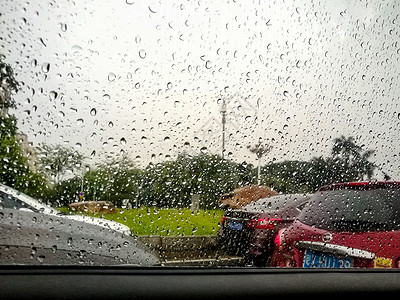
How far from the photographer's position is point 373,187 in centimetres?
239

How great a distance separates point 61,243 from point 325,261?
1354 mm

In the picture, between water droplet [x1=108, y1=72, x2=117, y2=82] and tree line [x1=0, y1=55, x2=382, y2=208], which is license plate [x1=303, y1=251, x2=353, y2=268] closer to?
tree line [x1=0, y1=55, x2=382, y2=208]

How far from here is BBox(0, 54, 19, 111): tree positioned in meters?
1.53

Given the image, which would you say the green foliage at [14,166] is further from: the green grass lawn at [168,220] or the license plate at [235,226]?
the license plate at [235,226]

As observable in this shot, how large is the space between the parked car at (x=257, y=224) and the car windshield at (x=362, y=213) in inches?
6.9

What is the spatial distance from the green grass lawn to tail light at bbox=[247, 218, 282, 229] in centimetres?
24

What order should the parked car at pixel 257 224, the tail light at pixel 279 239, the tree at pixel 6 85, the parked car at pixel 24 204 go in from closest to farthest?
the tree at pixel 6 85 < the parked car at pixel 24 204 < the parked car at pixel 257 224 < the tail light at pixel 279 239

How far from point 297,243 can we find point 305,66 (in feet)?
3.15

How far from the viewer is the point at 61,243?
1764 millimetres

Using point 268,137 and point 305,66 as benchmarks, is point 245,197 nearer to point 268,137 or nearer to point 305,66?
point 268,137

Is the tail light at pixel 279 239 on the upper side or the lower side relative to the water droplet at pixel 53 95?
lower

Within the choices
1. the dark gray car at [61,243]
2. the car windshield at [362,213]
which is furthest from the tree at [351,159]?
the dark gray car at [61,243]

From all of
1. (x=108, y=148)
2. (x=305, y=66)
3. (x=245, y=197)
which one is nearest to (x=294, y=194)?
(x=245, y=197)

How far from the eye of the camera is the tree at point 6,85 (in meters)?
1.53
